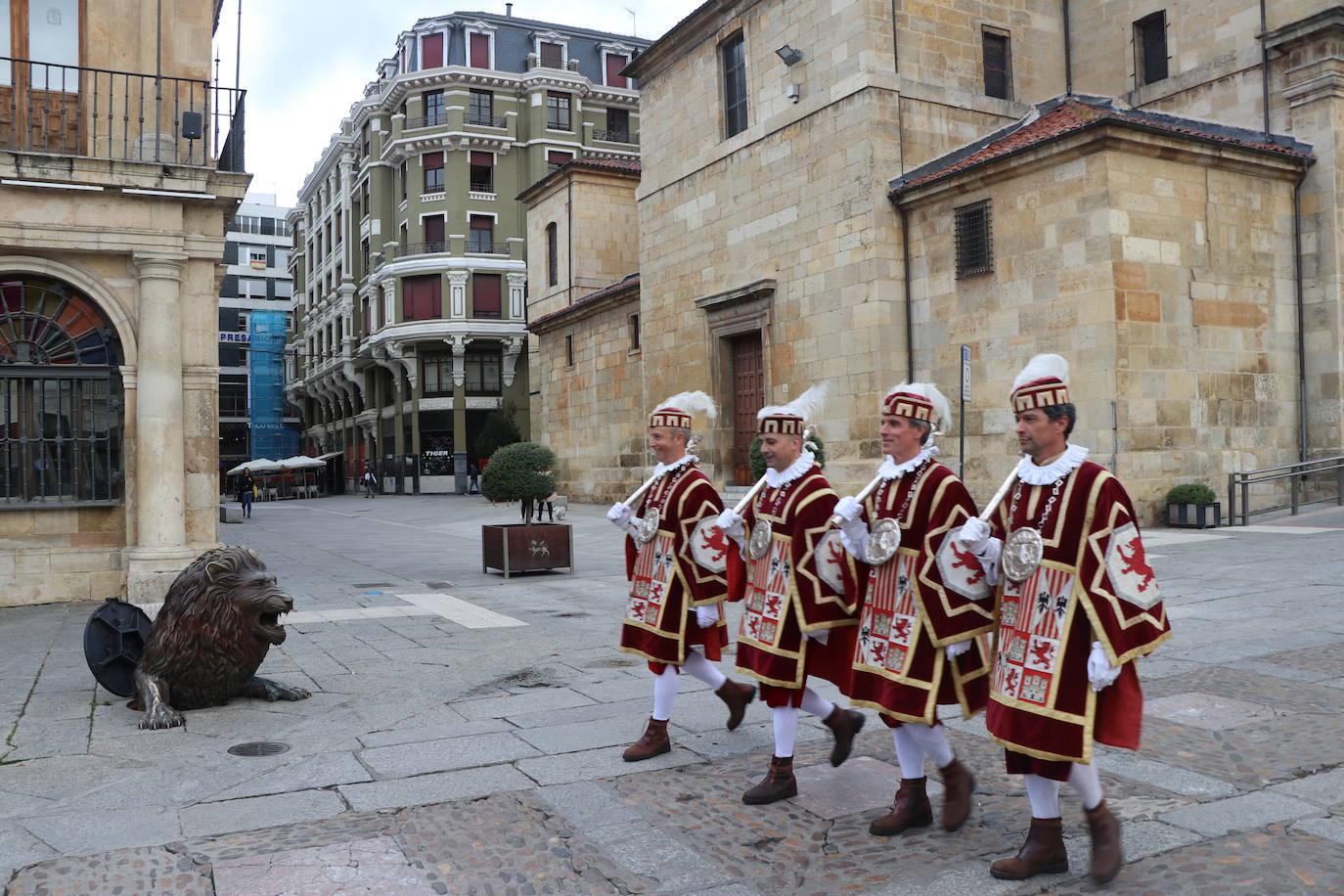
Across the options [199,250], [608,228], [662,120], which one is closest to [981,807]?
[199,250]

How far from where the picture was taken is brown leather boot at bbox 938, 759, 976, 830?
4.13m

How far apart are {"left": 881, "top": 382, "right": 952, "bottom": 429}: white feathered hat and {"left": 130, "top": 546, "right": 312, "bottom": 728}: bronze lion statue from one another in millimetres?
3882

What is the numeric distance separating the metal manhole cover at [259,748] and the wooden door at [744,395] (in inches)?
643

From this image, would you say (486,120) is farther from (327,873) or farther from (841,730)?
(327,873)

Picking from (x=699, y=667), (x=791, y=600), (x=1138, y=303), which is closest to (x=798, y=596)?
(x=791, y=600)

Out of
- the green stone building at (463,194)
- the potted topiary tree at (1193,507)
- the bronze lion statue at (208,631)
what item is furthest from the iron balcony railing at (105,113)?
the green stone building at (463,194)

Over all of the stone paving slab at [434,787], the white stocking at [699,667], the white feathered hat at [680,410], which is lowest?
the stone paving slab at [434,787]

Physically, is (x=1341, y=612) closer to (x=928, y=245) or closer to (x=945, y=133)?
(x=928, y=245)

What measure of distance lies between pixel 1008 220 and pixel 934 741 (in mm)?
14049

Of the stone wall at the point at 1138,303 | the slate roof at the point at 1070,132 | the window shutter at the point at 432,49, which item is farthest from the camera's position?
the window shutter at the point at 432,49

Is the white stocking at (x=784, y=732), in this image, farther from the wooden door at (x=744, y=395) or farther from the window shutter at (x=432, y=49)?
the window shutter at (x=432, y=49)

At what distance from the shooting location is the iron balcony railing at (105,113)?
36.3ft

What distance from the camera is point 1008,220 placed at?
16.6 m

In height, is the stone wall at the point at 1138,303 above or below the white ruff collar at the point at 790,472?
above
